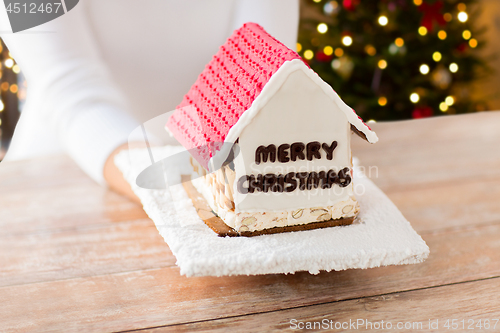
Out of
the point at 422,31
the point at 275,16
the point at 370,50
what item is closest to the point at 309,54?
the point at 370,50

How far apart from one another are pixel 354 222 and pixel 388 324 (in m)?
0.16

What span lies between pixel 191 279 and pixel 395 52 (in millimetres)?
1802

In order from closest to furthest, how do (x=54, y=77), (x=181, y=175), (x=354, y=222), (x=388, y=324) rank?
(x=388, y=324) → (x=354, y=222) → (x=181, y=175) → (x=54, y=77)

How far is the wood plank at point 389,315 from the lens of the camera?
0.59 metres

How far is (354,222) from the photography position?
0.70 m

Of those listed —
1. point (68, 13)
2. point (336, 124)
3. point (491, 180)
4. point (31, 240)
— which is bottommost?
point (491, 180)

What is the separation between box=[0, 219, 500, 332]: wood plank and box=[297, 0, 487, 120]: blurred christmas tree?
1584 millimetres

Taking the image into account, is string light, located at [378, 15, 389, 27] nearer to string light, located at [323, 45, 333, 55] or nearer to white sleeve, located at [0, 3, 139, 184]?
string light, located at [323, 45, 333, 55]

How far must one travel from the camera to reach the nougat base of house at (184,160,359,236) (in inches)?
25.4

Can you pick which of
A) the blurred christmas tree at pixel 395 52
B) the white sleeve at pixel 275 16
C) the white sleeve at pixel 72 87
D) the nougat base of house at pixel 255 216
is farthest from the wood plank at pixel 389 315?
the blurred christmas tree at pixel 395 52

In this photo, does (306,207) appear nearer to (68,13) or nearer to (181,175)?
(181,175)

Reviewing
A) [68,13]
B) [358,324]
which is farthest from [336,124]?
[68,13]

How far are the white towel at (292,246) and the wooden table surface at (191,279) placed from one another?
0.06 metres

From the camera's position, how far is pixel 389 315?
61 cm
